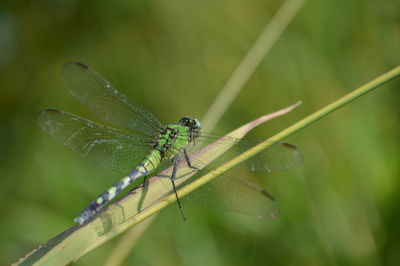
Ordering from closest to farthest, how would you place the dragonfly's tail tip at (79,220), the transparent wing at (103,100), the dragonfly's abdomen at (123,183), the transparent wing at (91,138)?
1. the dragonfly's tail tip at (79,220)
2. the dragonfly's abdomen at (123,183)
3. the transparent wing at (91,138)
4. the transparent wing at (103,100)

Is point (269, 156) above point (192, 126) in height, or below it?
below

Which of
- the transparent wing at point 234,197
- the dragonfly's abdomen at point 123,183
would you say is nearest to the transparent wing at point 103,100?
the dragonfly's abdomen at point 123,183

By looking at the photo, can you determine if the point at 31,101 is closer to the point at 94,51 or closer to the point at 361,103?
the point at 94,51

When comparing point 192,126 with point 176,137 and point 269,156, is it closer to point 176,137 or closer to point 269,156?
point 176,137

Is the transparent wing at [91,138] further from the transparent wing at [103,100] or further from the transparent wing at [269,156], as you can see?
the transparent wing at [269,156]

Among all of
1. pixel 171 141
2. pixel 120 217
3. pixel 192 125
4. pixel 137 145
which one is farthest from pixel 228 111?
pixel 120 217

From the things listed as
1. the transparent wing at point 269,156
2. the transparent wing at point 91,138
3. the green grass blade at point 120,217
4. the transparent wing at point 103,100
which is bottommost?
the green grass blade at point 120,217

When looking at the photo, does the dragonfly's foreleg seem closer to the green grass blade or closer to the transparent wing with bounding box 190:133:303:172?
the green grass blade
